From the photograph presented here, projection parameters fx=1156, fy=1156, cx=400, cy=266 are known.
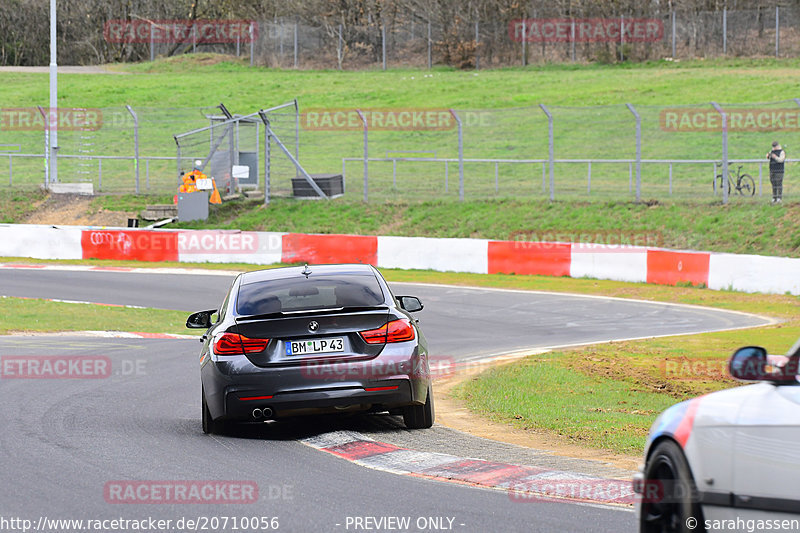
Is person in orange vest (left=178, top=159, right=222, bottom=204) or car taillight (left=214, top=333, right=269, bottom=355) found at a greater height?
person in orange vest (left=178, top=159, right=222, bottom=204)

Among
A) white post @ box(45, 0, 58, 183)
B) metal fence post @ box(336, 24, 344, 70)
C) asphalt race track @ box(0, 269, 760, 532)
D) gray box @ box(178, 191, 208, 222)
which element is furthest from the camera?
metal fence post @ box(336, 24, 344, 70)

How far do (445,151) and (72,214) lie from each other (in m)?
14.2

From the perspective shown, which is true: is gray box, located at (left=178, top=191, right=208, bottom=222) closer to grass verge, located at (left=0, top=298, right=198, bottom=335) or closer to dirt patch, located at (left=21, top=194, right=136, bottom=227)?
dirt patch, located at (left=21, top=194, right=136, bottom=227)

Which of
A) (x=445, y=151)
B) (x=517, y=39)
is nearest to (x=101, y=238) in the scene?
(x=445, y=151)

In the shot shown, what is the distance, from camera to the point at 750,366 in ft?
14.9

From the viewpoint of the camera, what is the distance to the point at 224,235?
29.1 metres

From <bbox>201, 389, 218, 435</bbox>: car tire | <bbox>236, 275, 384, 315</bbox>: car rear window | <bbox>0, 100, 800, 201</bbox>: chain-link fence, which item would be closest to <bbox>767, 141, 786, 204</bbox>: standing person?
<bbox>0, 100, 800, 201</bbox>: chain-link fence

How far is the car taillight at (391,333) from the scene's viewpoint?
8.65 meters

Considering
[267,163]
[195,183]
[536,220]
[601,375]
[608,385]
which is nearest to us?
[608,385]

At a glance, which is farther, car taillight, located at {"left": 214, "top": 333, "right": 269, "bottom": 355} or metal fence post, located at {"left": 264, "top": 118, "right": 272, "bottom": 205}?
metal fence post, located at {"left": 264, "top": 118, "right": 272, "bottom": 205}

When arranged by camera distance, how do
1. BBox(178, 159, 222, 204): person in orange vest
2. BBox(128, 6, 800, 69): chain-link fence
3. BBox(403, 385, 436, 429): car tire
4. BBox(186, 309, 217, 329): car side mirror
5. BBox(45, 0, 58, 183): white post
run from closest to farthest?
1. BBox(403, 385, 436, 429): car tire
2. BBox(186, 309, 217, 329): car side mirror
3. BBox(178, 159, 222, 204): person in orange vest
4. BBox(45, 0, 58, 183): white post
5. BBox(128, 6, 800, 69): chain-link fence

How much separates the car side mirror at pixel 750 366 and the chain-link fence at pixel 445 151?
22971 mm

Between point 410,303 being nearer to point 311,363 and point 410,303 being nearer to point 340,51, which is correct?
point 311,363

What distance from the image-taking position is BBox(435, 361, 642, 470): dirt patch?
26.9 feet
